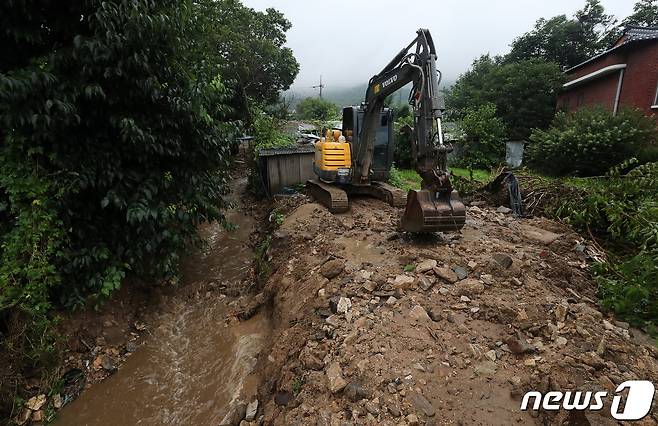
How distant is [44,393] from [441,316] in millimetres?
4097

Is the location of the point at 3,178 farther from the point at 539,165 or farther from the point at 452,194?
the point at 539,165

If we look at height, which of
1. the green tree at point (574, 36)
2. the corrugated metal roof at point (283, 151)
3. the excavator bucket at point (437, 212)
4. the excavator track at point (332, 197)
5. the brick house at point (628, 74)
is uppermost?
the green tree at point (574, 36)

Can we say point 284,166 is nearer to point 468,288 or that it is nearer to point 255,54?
point 468,288

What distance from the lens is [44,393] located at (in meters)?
3.40

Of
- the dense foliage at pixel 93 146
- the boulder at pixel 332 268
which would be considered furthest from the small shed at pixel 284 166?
the boulder at pixel 332 268

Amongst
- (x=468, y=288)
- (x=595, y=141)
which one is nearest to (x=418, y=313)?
(x=468, y=288)

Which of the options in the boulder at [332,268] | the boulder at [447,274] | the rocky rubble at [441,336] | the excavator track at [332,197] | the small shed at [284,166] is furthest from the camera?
the small shed at [284,166]

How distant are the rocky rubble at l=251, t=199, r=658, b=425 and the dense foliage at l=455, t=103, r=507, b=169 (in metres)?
12.3

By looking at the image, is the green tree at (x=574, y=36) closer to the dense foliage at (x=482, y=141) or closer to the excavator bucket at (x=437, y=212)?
the dense foliage at (x=482, y=141)

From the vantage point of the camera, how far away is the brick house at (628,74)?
11.8m

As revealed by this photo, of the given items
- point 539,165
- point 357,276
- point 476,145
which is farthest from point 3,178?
point 476,145

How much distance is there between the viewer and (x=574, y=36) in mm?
23219

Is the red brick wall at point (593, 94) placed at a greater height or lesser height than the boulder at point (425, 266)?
greater

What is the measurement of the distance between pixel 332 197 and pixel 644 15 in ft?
92.8
